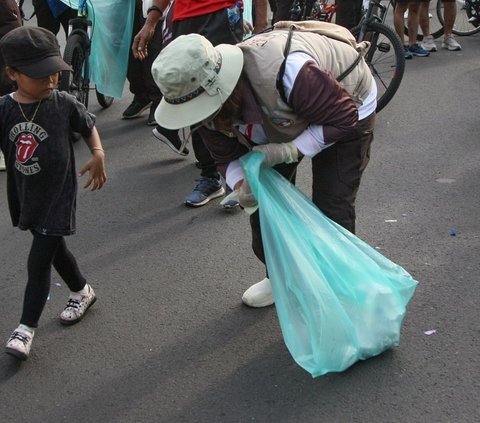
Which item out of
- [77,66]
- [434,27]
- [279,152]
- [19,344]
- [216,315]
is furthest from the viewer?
[434,27]

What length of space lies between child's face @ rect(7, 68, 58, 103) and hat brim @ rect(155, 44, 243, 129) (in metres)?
0.59

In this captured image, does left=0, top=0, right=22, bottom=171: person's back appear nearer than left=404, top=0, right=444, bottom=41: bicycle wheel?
Yes

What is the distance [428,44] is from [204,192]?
14.4ft

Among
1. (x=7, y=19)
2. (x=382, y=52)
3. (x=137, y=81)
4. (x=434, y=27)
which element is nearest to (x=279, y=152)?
(x=7, y=19)

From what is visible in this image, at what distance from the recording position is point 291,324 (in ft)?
9.20

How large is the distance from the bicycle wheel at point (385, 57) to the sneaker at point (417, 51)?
169cm

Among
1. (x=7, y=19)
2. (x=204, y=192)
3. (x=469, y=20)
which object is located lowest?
(x=469, y=20)

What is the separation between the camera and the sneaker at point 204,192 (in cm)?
457

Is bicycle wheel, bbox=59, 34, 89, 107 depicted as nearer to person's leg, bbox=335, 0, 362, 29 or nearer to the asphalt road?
the asphalt road

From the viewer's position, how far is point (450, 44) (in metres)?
8.06

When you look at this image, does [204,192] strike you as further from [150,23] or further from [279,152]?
[279,152]

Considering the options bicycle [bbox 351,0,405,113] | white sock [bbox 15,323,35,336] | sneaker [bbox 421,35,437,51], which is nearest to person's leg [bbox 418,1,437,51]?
sneaker [bbox 421,35,437,51]

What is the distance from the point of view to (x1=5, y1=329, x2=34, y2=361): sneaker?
10.1 ft

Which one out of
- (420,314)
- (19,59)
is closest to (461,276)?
(420,314)
